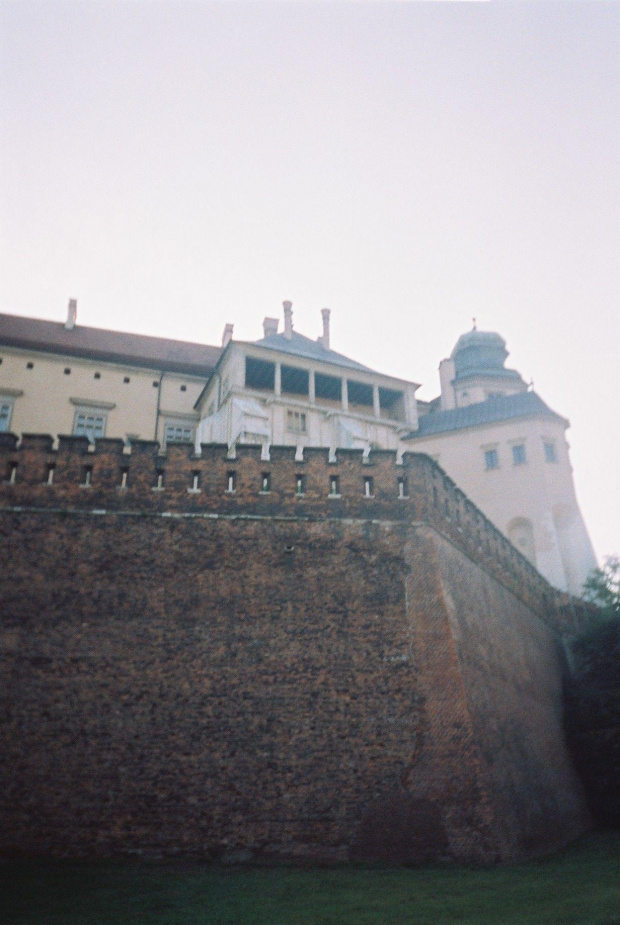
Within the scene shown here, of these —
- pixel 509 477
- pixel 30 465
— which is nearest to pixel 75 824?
pixel 30 465

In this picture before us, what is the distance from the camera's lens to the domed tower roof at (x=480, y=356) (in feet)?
162

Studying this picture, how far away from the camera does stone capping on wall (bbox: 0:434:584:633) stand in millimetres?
16047

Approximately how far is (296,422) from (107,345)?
9.11 m

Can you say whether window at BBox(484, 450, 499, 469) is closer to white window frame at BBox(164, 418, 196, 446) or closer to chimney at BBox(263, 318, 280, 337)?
chimney at BBox(263, 318, 280, 337)

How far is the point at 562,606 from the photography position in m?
28.5

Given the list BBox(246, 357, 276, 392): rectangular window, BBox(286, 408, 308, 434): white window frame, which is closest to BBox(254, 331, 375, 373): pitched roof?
BBox(246, 357, 276, 392): rectangular window

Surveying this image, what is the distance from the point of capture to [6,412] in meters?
32.8

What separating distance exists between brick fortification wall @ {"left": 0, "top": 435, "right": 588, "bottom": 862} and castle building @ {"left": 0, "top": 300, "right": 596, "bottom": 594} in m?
14.6

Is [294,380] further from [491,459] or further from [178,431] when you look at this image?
[491,459]

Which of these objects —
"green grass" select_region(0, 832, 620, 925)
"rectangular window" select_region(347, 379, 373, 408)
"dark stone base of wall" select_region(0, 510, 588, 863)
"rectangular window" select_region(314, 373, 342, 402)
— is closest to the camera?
"green grass" select_region(0, 832, 620, 925)

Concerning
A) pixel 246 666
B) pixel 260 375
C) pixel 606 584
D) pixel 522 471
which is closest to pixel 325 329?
pixel 260 375

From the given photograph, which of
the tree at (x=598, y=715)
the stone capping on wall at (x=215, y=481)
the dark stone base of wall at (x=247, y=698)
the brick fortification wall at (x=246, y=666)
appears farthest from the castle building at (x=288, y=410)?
the dark stone base of wall at (x=247, y=698)

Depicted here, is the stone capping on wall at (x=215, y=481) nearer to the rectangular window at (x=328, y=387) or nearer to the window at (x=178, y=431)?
the window at (x=178, y=431)

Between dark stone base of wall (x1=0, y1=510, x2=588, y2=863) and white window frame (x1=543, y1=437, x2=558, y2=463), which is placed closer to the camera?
dark stone base of wall (x1=0, y1=510, x2=588, y2=863)
